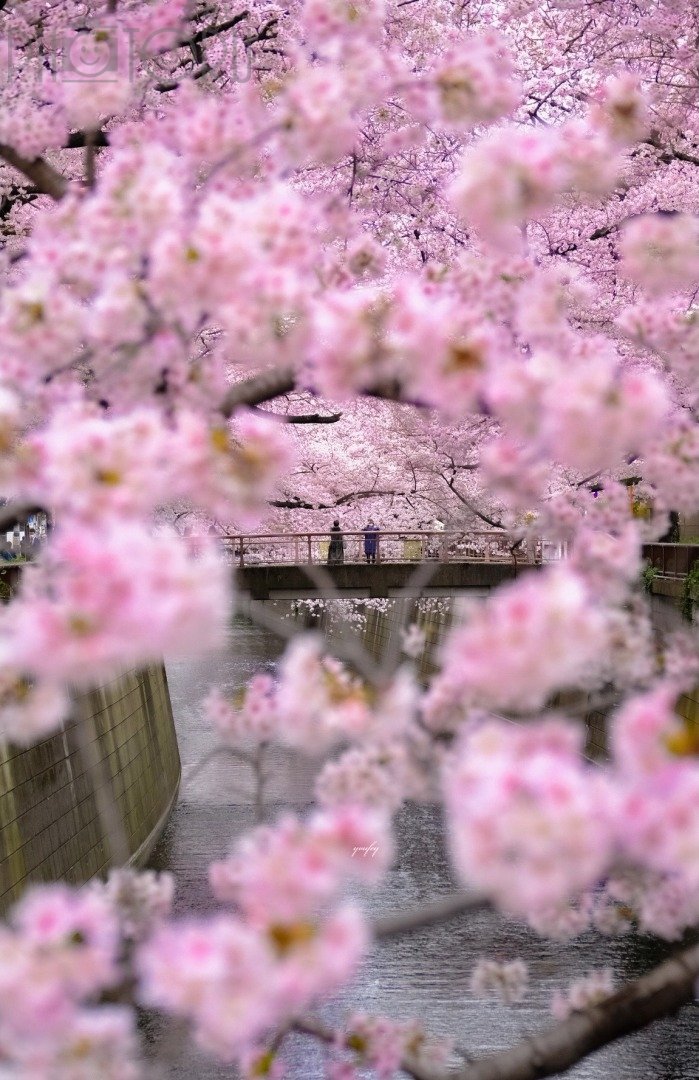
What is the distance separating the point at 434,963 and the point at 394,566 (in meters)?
13.4

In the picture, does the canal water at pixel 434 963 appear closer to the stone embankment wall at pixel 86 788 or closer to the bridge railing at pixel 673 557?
the stone embankment wall at pixel 86 788

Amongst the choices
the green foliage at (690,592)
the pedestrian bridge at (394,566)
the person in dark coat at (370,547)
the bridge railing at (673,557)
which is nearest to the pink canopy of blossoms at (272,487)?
the green foliage at (690,592)

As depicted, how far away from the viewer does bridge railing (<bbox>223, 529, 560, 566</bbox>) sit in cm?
2614

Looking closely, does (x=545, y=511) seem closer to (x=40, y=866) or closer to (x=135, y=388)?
(x=135, y=388)

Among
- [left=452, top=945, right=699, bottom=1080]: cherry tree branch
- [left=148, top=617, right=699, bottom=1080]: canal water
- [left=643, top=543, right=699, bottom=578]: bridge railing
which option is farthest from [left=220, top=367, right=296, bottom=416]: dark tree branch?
[left=643, top=543, right=699, bottom=578]: bridge railing

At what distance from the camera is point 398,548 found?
97.2 feet

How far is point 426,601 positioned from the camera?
101 feet

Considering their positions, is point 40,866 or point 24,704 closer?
point 24,704


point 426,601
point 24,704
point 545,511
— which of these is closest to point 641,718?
point 24,704

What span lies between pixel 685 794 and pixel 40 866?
41.2 feet

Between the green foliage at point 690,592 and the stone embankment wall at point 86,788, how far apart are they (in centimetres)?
823

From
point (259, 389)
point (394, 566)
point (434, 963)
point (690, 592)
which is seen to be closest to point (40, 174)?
point (259, 389)

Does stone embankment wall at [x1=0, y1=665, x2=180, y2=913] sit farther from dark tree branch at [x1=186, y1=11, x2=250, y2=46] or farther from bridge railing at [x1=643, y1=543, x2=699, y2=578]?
bridge railing at [x1=643, y1=543, x2=699, y2=578]

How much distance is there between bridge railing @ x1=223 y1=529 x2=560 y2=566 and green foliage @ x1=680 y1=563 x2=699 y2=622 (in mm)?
6461
